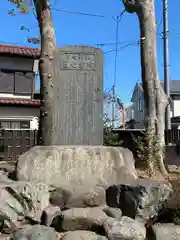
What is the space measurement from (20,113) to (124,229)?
17778mm

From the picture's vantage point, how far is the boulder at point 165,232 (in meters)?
3.93

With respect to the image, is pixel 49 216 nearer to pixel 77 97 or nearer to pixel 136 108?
pixel 77 97

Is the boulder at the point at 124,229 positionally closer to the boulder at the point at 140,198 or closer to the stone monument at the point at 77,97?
the boulder at the point at 140,198

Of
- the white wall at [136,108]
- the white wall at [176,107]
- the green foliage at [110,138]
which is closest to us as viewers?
the green foliage at [110,138]

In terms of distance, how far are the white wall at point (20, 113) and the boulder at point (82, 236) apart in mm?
17227

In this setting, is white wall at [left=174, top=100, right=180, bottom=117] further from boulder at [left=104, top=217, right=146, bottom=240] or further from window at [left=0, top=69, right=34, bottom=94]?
boulder at [left=104, top=217, right=146, bottom=240]

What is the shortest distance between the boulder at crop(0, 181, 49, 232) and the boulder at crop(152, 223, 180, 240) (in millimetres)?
1452

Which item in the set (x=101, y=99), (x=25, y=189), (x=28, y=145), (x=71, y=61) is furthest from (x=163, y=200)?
(x=28, y=145)

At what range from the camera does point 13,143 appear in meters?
14.0

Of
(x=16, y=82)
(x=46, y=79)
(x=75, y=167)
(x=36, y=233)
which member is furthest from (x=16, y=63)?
(x=36, y=233)

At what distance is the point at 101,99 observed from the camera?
5.80m

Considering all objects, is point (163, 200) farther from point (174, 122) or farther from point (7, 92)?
point (174, 122)

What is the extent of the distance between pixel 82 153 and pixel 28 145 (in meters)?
9.37

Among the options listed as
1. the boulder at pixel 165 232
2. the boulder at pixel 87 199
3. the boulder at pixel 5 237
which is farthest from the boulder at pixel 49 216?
the boulder at pixel 165 232
